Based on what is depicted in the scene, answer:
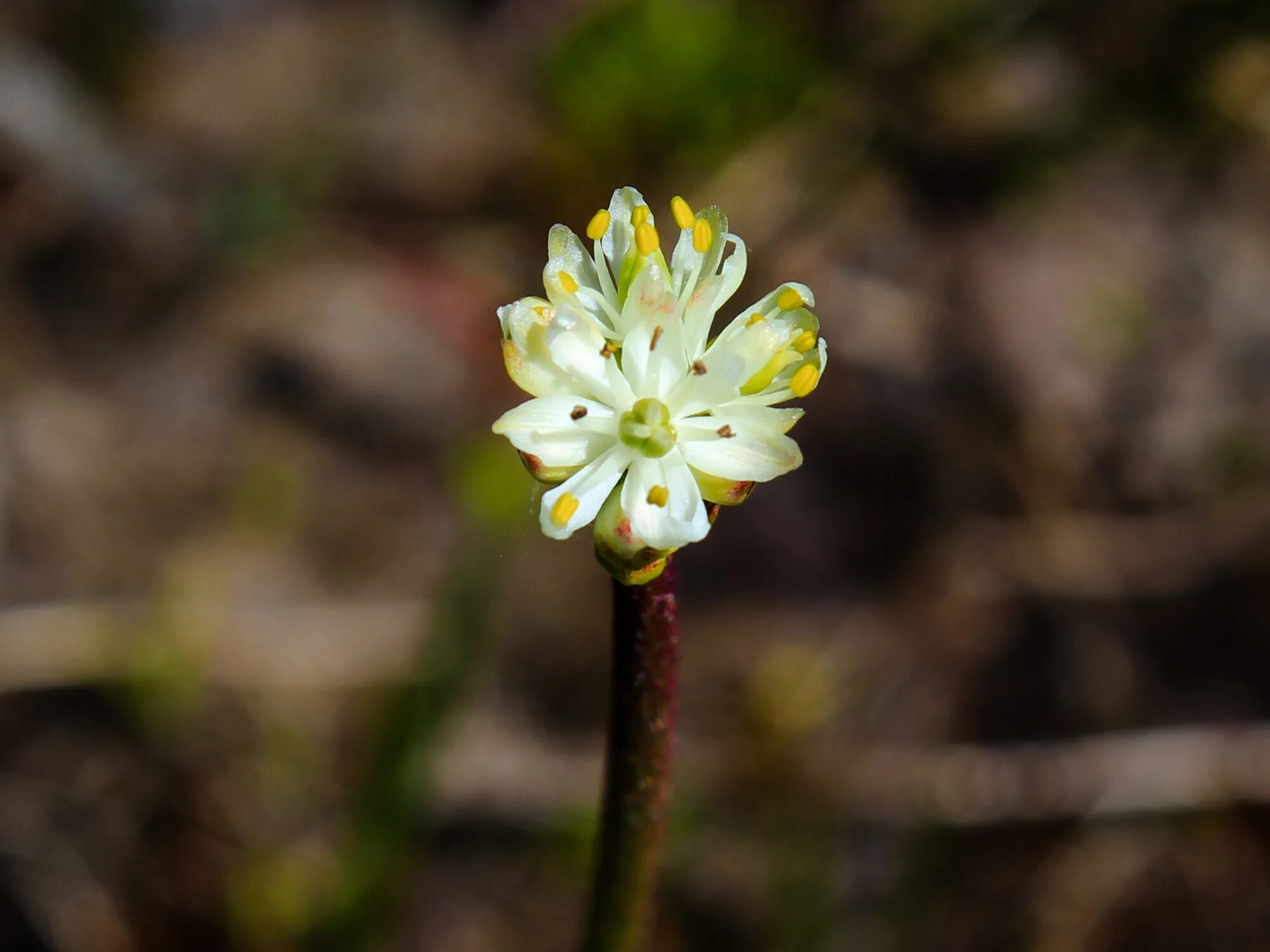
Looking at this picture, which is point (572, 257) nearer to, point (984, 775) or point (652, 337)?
point (652, 337)

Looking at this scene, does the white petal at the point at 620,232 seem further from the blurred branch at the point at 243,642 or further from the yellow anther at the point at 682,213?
the blurred branch at the point at 243,642

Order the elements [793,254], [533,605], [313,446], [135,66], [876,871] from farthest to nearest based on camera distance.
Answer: [135,66] → [793,254] → [313,446] → [533,605] → [876,871]

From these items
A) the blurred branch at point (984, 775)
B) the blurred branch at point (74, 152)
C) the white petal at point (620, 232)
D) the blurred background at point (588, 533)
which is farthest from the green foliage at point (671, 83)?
the white petal at point (620, 232)

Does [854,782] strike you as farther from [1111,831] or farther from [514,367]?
[514,367]

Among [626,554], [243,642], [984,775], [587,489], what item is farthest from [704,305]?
Answer: [243,642]

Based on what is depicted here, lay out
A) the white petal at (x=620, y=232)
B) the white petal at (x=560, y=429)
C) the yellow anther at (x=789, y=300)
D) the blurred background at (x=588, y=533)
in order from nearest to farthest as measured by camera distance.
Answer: the white petal at (x=560, y=429) → the yellow anther at (x=789, y=300) → the white petal at (x=620, y=232) → the blurred background at (x=588, y=533)

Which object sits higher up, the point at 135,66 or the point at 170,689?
the point at 135,66

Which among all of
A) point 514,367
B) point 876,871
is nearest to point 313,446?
point 876,871
